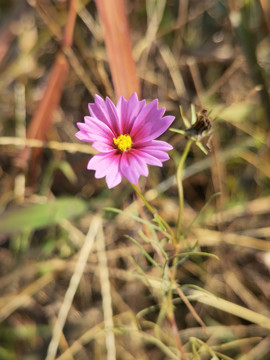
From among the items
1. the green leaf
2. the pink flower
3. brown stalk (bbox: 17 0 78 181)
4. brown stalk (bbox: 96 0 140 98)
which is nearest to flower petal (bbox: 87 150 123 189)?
the pink flower

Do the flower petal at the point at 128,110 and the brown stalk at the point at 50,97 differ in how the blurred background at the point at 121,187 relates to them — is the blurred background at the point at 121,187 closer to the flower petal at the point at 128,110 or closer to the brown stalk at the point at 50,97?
the brown stalk at the point at 50,97

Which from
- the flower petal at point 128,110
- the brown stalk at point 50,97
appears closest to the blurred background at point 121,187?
the brown stalk at point 50,97

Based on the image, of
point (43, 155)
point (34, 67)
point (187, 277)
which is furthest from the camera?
point (34, 67)

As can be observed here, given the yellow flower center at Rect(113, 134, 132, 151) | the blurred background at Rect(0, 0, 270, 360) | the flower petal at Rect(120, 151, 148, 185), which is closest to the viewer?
the flower petal at Rect(120, 151, 148, 185)

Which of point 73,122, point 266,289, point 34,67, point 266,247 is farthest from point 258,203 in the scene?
point 34,67

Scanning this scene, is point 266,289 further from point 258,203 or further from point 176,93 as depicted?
point 176,93

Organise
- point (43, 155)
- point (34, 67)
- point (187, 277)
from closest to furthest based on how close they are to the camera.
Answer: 1. point (187, 277)
2. point (43, 155)
3. point (34, 67)

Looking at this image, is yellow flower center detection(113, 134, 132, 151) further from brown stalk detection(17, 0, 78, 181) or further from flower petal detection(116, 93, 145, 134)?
brown stalk detection(17, 0, 78, 181)

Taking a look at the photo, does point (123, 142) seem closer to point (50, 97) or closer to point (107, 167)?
point (107, 167)
